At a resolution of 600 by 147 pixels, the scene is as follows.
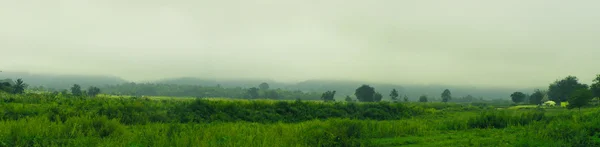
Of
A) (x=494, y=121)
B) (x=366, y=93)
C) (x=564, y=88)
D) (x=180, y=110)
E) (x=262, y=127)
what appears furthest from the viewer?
(x=366, y=93)

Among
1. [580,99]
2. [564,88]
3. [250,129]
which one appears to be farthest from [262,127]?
[564,88]

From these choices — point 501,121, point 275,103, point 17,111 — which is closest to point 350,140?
point 501,121

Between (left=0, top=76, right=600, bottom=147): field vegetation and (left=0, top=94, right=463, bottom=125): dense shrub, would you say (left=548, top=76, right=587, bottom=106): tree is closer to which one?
(left=0, top=94, right=463, bottom=125): dense shrub

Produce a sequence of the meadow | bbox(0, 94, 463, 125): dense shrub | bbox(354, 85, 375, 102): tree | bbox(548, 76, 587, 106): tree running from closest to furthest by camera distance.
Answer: the meadow < bbox(0, 94, 463, 125): dense shrub < bbox(548, 76, 587, 106): tree < bbox(354, 85, 375, 102): tree

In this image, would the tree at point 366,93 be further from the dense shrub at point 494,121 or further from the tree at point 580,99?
the dense shrub at point 494,121

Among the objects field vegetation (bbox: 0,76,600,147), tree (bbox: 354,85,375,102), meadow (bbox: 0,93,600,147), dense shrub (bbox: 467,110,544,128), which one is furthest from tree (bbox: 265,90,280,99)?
dense shrub (bbox: 467,110,544,128)

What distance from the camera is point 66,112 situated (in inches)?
1017

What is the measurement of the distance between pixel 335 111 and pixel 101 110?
28006mm

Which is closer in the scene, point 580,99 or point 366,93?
point 580,99

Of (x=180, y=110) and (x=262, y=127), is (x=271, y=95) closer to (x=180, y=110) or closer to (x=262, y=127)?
(x=180, y=110)

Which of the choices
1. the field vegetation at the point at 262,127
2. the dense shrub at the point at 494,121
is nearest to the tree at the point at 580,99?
the field vegetation at the point at 262,127

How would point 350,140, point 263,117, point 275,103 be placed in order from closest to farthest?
point 350,140 < point 263,117 < point 275,103

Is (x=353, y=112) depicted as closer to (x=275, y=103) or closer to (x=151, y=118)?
(x=275, y=103)

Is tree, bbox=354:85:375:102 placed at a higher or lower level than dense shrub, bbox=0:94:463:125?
higher
